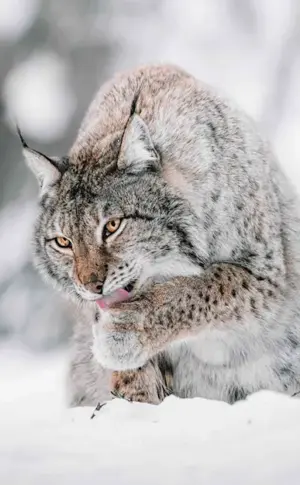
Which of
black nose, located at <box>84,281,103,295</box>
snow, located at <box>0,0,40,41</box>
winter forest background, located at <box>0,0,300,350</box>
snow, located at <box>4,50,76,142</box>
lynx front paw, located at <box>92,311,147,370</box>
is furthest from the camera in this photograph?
snow, located at <box>0,0,40,41</box>

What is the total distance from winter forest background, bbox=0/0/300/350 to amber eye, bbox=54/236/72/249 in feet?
13.9

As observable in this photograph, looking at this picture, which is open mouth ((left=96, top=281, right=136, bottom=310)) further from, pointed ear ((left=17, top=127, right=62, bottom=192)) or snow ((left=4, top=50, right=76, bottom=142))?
snow ((left=4, top=50, right=76, bottom=142))

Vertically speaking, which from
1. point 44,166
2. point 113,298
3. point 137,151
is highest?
point 137,151

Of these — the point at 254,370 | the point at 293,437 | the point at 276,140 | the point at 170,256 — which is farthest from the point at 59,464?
the point at 276,140

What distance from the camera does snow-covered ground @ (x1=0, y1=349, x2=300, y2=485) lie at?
3.13 meters

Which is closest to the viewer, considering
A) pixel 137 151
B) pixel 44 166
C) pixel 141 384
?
pixel 137 151

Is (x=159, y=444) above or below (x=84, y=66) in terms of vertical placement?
below

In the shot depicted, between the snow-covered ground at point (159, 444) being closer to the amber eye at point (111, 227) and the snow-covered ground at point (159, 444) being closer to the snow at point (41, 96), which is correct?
the amber eye at point (111, 227)

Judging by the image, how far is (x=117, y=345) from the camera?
13.6 feet

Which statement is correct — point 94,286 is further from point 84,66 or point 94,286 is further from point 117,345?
point 84,66

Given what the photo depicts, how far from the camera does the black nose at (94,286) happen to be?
12.8 feet

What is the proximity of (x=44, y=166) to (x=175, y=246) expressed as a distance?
23.4 inches

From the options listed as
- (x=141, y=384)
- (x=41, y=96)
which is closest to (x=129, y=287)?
(x=141, y=384)

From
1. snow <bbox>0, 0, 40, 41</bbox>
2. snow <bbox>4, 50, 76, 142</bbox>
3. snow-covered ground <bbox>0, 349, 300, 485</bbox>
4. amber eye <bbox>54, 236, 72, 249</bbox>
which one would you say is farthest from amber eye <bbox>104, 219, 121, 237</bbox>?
snow <bbox>0, 0, 40, 41</bbox>
